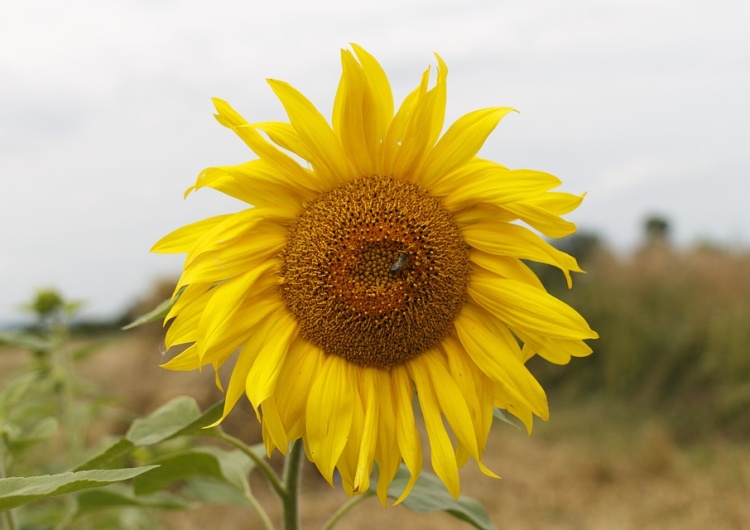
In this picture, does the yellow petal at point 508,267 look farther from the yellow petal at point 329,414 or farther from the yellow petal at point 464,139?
the yellow petal at point 329,414

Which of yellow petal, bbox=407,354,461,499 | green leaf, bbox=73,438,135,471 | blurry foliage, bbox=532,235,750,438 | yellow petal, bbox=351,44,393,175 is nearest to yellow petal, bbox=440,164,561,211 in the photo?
yellow petal, bbox=351,44,393,175

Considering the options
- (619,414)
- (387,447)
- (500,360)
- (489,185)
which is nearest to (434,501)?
(387,447)

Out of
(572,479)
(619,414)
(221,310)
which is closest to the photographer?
(221,310)

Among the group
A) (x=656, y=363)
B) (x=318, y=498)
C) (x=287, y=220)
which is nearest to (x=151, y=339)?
(x=318, y=498)

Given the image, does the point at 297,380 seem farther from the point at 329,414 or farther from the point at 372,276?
the point at 372,276

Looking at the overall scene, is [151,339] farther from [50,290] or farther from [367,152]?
[367,152]

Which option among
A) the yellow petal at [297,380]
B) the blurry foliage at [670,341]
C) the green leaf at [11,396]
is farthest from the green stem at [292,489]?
the blurry foliage at [670,341]
